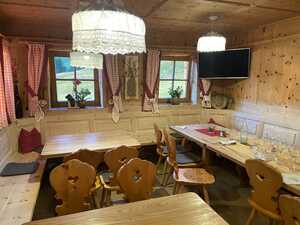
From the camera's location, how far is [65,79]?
4023 mm

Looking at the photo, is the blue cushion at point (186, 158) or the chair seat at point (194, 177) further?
the blue cushion at point (186, 158)

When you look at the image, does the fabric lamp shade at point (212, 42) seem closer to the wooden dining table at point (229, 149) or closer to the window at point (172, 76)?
the wooden dining table at point (229, 149)

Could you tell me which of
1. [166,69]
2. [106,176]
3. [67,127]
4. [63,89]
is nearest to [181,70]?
[166,69]

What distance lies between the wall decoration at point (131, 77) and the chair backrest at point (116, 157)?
6.74 ft

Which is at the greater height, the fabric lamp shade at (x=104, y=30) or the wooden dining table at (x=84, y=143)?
the fabric lamp shade at (x=104, y=30)

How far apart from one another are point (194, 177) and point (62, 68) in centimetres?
290

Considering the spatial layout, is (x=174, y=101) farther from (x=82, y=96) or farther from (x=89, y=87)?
(x=82, y=96)

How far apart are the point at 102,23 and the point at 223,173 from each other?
3144mm

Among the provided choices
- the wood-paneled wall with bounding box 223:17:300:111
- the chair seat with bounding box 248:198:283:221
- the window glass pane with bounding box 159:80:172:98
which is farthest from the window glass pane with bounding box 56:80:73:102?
the chair seat with bounding box 248:198:283:221

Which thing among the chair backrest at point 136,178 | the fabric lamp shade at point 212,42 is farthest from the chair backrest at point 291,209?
the fabric lamp shade at point 212,42

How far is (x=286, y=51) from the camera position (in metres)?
3.38

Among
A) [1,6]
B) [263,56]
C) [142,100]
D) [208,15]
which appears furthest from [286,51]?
[1,6]

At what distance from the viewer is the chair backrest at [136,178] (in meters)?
1.72

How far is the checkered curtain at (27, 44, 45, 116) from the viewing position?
3.54 metres
